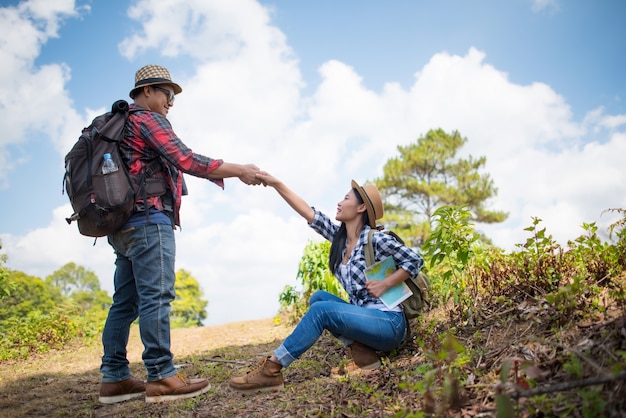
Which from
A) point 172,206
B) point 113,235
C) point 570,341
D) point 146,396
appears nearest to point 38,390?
point 146,396

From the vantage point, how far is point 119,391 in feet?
13.4

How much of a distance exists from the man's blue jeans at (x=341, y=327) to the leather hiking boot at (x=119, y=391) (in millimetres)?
1426

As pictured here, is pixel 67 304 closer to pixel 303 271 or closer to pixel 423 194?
pixel 303 271

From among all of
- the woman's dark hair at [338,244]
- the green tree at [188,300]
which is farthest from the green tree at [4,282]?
the green tree at [188,300]

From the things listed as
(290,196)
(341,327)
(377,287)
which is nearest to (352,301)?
(377,287)

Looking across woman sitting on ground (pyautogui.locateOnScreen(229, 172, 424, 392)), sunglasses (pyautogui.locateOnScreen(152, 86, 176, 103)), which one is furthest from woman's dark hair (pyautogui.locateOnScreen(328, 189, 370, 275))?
sunglasses (pyautogui.locateOnScreen(152, 86, 176, 103))

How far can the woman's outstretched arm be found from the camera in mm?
4328

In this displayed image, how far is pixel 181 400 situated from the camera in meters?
3.77

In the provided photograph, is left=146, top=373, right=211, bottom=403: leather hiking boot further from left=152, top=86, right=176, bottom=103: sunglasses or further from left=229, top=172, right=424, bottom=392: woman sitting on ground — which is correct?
left=152, top=86, right=176, bottom=103: sunglasses

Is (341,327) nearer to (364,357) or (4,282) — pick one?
(364,357)

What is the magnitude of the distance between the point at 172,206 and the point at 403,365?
216 cm

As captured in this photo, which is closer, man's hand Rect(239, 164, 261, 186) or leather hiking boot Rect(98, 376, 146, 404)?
leather hiking boot Rect(98, 376, 146, 404)

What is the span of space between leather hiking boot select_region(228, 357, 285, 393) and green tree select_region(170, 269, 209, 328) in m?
12.2

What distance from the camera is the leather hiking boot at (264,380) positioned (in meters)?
3.62
